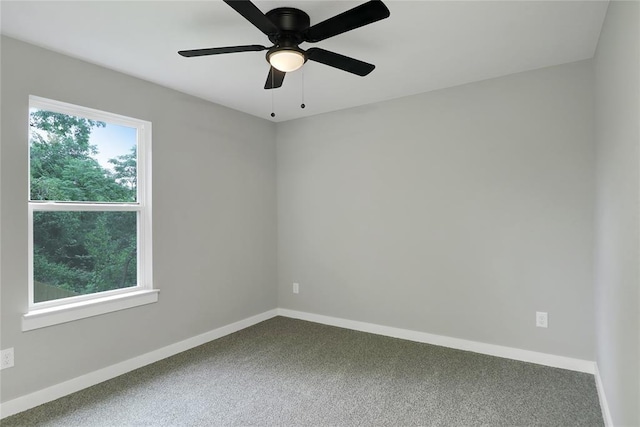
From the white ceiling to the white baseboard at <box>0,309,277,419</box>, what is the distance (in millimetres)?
2335

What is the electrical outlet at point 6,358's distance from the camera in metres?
2.17

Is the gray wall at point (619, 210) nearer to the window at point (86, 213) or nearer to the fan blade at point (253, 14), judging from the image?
the fan blade at point (253, 14)

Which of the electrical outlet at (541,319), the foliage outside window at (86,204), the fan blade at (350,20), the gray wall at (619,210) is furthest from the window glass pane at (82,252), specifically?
the electrical outlet at (541,319)

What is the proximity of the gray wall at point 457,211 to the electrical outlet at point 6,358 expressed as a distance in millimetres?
2639

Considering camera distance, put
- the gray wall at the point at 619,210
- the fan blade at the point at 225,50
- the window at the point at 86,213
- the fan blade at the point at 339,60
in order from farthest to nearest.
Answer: the window at the point at 86,213, the fan blade at the point at 339,60, the fan blade at the point at 225,50, the gray wall at the point at 619,210

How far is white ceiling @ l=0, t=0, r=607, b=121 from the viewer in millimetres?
1973

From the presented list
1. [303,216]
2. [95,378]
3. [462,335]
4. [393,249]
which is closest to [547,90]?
[393,249]

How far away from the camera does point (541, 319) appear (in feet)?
9.30

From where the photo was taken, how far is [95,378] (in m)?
2.60

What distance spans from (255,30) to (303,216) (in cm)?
233

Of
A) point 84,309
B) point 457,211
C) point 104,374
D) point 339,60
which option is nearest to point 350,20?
point 339,60

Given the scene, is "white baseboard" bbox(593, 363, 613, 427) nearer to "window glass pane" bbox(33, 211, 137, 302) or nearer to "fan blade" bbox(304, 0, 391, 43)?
"fan blade" bbox(304, 0, 391, 43)

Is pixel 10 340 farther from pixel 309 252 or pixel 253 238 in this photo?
pixel 309 252

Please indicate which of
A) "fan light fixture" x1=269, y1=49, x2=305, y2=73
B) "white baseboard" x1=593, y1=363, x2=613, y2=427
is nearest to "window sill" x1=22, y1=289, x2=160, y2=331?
"fan light fixture" x1=269, y1=49, x2=305, y2=73
